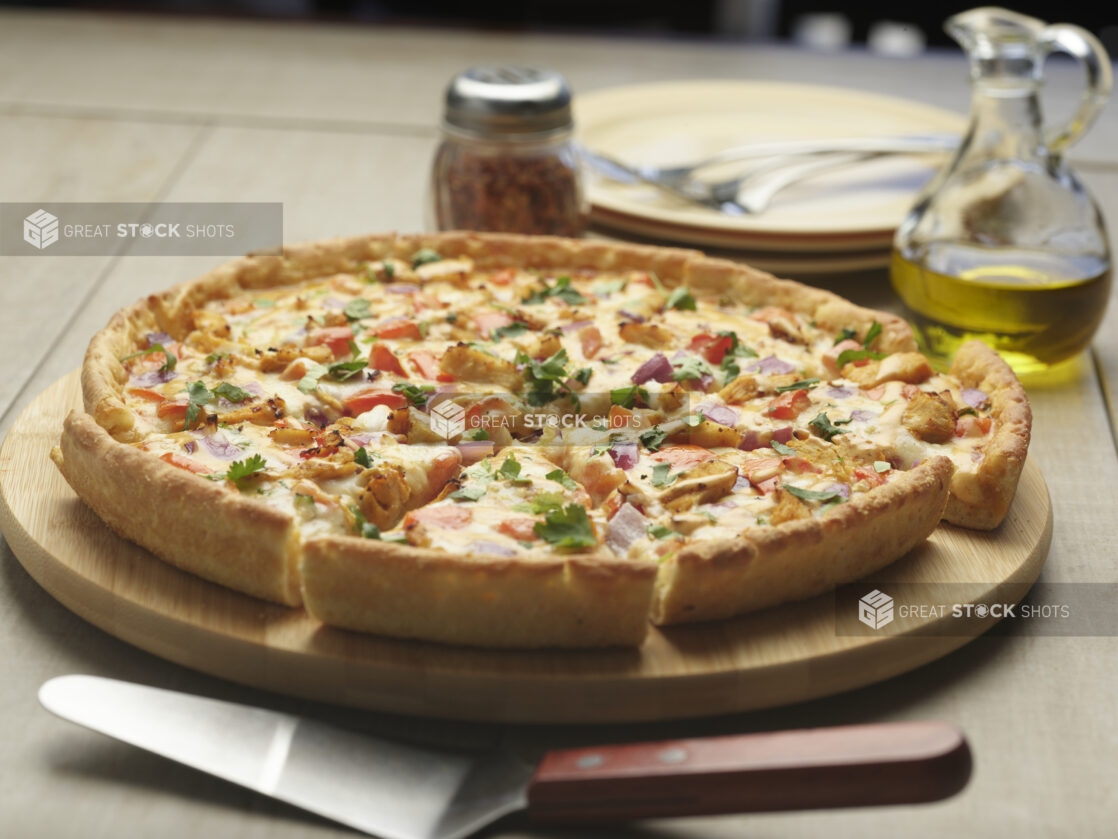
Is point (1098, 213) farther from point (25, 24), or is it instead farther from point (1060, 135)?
point (25, 24)

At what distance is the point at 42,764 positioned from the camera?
235 cm

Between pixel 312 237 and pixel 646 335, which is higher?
pixel 646 335

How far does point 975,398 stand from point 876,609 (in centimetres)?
93

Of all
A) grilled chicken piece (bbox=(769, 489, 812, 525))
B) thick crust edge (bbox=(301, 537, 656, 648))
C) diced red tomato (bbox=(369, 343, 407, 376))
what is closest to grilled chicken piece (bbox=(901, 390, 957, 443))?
grilled chicken piece (bbox=(769, 489, 812, 525))

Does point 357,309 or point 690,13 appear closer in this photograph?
point 357,309

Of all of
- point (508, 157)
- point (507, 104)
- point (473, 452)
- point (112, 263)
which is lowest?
point (112, 263)

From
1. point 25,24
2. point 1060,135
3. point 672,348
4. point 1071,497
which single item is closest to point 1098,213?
point 1060,135

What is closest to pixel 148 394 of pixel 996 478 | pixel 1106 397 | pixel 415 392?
pixel 415 392

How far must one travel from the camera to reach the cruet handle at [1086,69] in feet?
12.6

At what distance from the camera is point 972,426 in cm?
323

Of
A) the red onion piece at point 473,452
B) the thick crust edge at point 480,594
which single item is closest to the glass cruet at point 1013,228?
the red onion piece at point 473,452

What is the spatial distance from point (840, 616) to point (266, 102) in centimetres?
479

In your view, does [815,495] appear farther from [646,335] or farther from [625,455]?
[646,335]

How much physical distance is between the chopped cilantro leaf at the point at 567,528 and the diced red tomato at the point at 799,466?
1.91 feet
